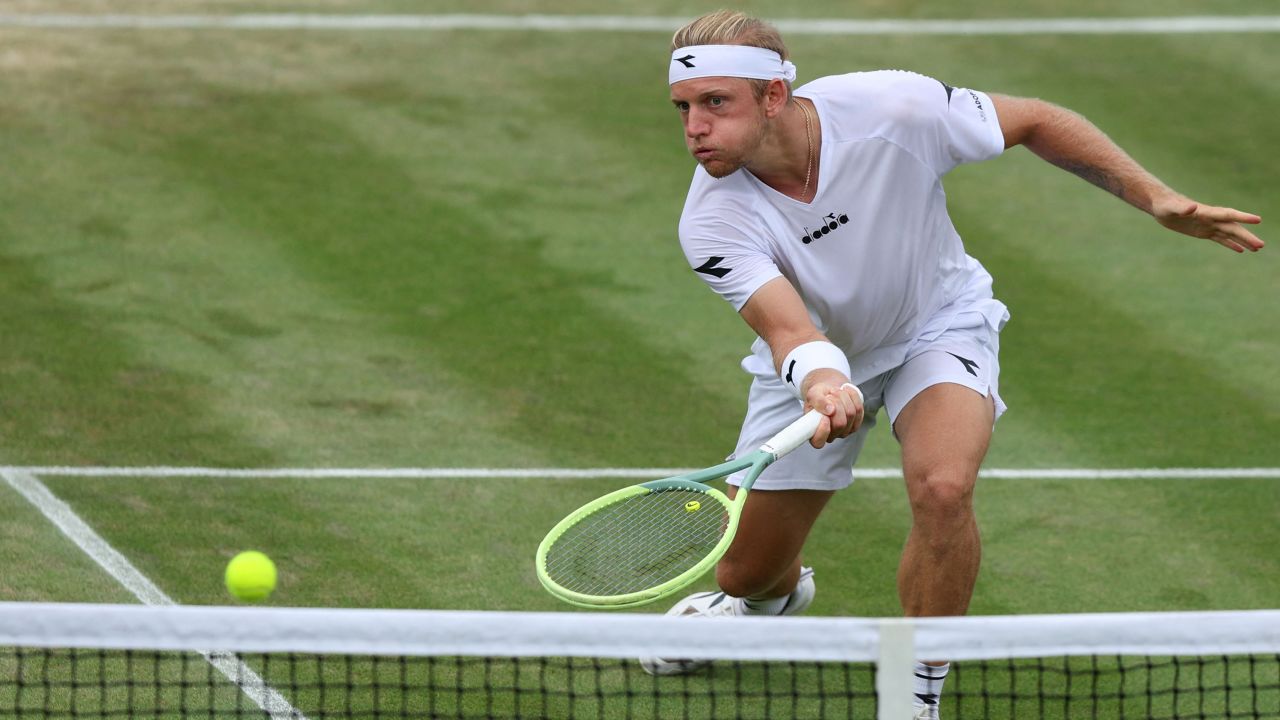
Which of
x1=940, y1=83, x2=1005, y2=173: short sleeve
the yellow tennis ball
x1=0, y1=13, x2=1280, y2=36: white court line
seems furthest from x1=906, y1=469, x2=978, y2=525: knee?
x1=0, y1=13, x2=1280, y2=36: white court line

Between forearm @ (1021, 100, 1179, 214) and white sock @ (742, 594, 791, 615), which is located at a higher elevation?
forearm @ (1021, 100, 1179, 214)

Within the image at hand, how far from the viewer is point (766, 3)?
14.3 metres

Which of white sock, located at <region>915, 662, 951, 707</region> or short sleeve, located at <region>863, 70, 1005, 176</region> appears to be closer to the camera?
white sock, located at <region>915, 662, 951, 707</region>

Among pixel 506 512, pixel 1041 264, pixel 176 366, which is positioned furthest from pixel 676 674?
pixel 1041 264

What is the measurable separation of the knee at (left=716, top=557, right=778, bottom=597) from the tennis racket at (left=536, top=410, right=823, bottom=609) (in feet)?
0.91

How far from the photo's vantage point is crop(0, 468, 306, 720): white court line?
5.92 m

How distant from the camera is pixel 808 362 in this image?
17.7 ft

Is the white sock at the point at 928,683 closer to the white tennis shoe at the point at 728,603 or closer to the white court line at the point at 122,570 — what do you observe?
the white tennis shoe at the point at 728,603

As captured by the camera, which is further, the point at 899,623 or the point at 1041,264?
the point at 1041,264

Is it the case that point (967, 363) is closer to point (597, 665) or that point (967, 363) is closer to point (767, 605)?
point (767, 605)

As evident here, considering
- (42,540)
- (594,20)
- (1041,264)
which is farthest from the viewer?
(594,20)

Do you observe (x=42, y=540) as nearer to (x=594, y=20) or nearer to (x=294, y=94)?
(x=294, y=94)

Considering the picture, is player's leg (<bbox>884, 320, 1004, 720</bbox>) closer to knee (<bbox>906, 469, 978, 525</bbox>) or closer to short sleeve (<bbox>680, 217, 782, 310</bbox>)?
knee (<bbox>906, 469, 978, 525</bbox>)

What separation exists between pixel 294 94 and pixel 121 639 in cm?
846
